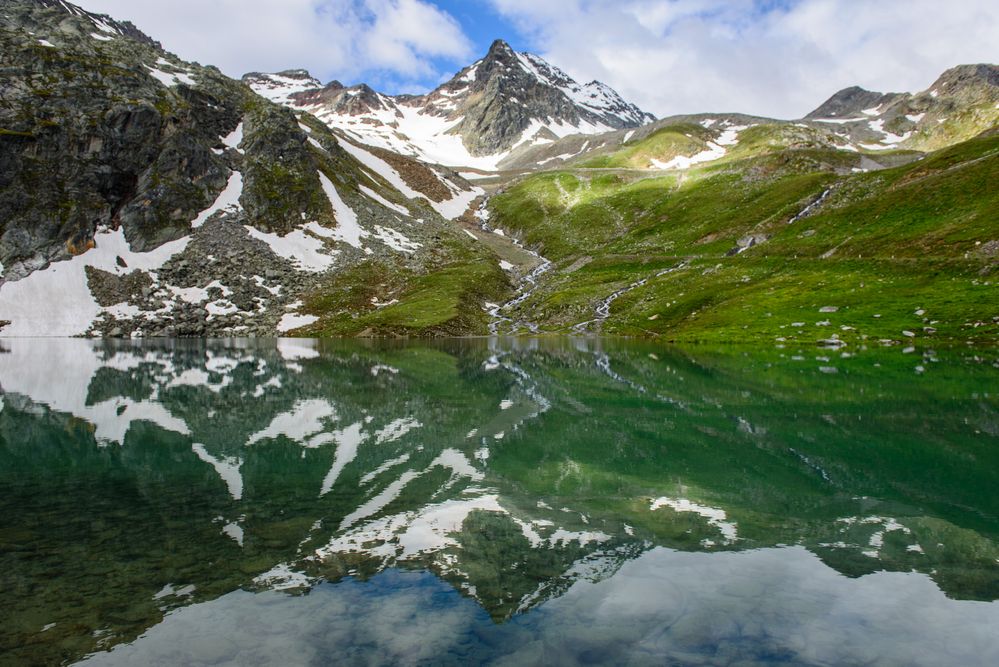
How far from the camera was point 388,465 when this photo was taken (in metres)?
20.6

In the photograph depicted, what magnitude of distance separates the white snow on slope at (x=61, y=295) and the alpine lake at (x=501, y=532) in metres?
80.2

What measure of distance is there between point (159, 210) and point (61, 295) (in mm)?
25525

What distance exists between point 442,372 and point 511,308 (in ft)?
215

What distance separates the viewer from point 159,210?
117875mm

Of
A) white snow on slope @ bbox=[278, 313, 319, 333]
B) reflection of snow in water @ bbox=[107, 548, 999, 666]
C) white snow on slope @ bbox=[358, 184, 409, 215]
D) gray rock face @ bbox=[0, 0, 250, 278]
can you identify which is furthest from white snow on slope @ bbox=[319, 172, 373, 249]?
reflection of snow in water @ bbox=[107, 548, 999, 666]

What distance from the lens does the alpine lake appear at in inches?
377

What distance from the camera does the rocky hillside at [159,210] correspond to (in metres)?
102

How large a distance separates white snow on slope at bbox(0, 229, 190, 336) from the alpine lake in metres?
80.2

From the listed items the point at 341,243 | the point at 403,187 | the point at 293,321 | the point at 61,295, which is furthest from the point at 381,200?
the point at 61,295

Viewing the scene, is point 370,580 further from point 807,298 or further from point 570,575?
point 807,298

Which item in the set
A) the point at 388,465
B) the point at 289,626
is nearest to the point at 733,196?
the point at 388,465

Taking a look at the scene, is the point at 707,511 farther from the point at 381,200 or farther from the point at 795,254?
the point at 381,200

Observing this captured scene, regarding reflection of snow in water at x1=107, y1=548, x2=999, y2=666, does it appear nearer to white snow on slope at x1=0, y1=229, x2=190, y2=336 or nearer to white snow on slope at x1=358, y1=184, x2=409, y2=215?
white snow on slope at x1=0, y1=229, x2=190, y2=336

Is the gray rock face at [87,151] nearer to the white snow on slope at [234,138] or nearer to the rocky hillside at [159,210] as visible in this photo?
the rocky hillside at [159,210]
